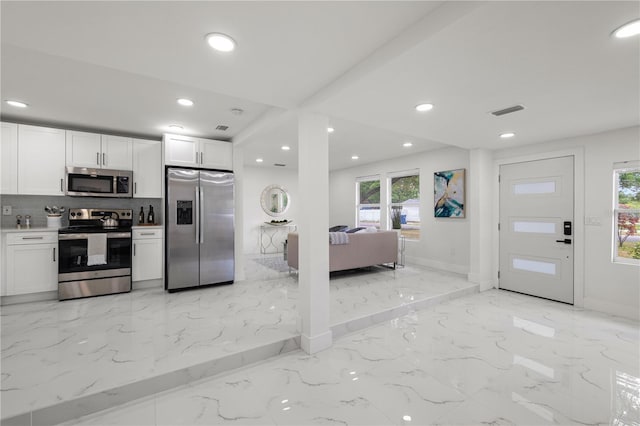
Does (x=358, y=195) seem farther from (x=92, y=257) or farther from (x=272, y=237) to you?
(x=92, y=257)

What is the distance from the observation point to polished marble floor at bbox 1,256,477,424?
1908 millimetres

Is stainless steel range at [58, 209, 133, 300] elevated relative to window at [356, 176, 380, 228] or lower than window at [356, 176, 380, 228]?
lower

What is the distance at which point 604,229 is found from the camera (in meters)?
3.50

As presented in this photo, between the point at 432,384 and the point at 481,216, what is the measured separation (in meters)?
3.15

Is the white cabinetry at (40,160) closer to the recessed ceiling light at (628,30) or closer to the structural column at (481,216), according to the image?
the recessed ceiling light at (628,30)

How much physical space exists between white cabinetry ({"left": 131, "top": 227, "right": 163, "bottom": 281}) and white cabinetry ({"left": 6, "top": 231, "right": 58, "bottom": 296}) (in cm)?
86

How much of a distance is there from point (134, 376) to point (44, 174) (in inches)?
133

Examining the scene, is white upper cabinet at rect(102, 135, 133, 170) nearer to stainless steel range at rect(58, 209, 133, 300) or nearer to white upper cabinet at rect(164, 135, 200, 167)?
Answer: white upper cabinet at rect(164, 135, 200, 167)

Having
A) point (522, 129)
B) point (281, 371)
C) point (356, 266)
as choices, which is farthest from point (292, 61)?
point (356, 266)

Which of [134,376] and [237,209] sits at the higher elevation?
[237,209]

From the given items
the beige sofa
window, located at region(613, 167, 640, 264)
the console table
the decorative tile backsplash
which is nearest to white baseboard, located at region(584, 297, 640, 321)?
window, located at region(613, 167, 640, 264)

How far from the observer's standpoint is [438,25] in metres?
1.51

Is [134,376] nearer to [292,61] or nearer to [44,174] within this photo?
[292,61]

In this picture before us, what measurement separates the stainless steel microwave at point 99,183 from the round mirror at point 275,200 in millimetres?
3789
